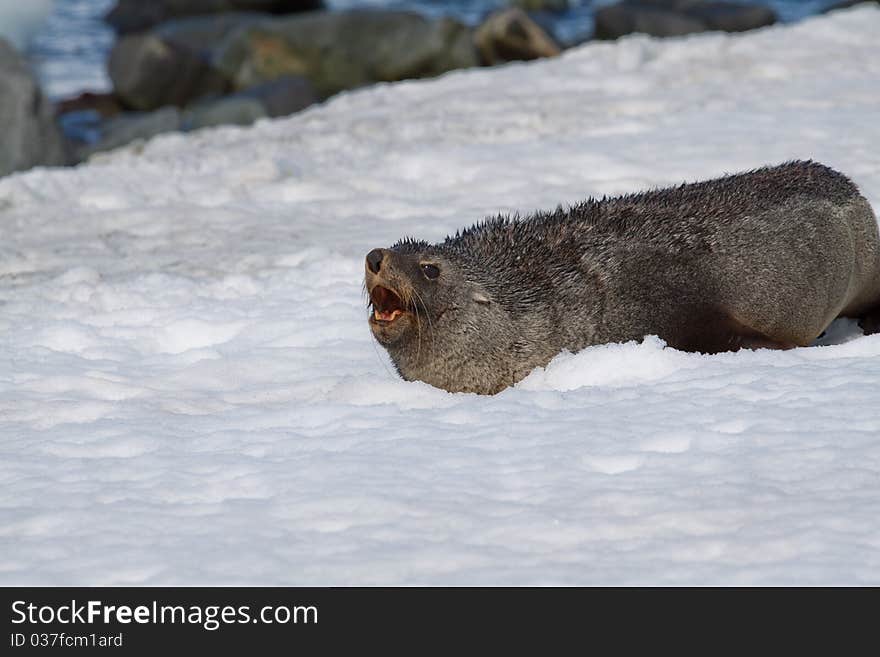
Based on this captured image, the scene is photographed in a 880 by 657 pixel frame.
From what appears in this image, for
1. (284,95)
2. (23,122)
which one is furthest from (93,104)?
(23,122)

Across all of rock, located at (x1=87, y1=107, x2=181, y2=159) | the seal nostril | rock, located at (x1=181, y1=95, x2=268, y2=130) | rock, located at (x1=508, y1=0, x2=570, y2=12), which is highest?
the seal nostril

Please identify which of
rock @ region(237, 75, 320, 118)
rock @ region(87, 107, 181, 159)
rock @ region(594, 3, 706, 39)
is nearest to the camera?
rock @ region(87, 107, 181, 159)

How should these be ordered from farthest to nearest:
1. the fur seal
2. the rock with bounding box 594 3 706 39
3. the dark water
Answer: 1. the dark water
2. the rock with bounding box 594 3 706 39
3. the fur seal

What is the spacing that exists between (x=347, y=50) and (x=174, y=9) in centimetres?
822

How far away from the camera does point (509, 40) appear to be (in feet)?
74.5

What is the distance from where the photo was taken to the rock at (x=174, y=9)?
2859 cm

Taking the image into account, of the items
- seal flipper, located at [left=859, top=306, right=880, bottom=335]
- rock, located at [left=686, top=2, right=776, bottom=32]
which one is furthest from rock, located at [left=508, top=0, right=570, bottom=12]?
seal flipper, located at [left=859, top=306, right=880, bottom=335]

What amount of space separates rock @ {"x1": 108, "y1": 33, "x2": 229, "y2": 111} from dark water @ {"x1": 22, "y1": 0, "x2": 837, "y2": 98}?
1702 mm

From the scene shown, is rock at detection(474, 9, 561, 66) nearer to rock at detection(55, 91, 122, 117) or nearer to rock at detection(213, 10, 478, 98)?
rock at detection(213, 10, 478, 98)

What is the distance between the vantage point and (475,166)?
9.40 metres

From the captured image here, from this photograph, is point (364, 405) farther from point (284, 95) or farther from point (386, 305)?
point (284, 95)

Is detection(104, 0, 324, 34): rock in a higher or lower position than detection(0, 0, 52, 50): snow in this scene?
higher

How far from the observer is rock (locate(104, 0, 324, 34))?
93.8ft
